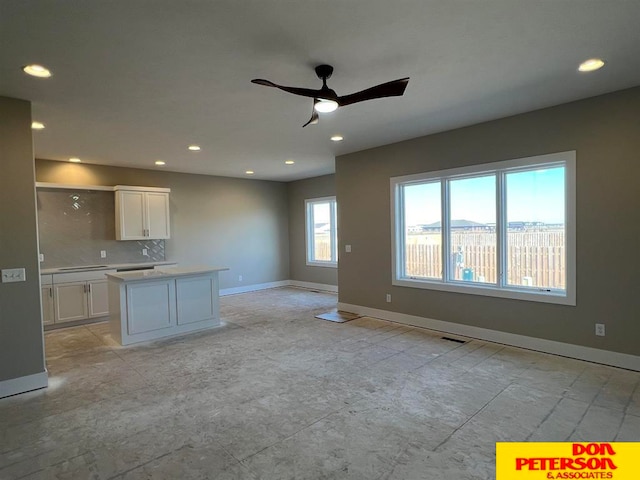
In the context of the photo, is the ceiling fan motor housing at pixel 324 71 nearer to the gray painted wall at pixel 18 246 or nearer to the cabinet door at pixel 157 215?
the gray painted wall at pixel 18 246

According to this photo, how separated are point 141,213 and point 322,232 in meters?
3.98

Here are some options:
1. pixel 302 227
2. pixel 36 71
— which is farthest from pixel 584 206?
pixel 302 227

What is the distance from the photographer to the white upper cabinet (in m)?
6.25

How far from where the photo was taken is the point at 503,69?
291 cm

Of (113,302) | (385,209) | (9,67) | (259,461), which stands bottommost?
(259,461)

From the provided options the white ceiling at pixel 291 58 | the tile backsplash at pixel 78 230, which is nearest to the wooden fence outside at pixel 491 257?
the white ceiling at pixel 291 58

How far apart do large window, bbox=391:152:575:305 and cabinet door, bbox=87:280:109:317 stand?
473cm

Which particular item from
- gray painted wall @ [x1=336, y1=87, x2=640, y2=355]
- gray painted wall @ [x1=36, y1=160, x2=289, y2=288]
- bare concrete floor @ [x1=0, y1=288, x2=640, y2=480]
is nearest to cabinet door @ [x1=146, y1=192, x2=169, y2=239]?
gray painted wall @ [x1=36, y1=160, x2=289, y2=288]

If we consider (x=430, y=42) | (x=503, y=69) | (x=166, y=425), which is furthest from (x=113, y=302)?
(x=503, y=69)

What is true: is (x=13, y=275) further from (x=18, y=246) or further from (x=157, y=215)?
(x=157, y=215)

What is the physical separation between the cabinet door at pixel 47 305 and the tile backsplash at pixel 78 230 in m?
0.71

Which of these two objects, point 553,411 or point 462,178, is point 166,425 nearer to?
point 553,411

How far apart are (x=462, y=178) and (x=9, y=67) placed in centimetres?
476

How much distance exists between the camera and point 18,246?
10.7 feet
